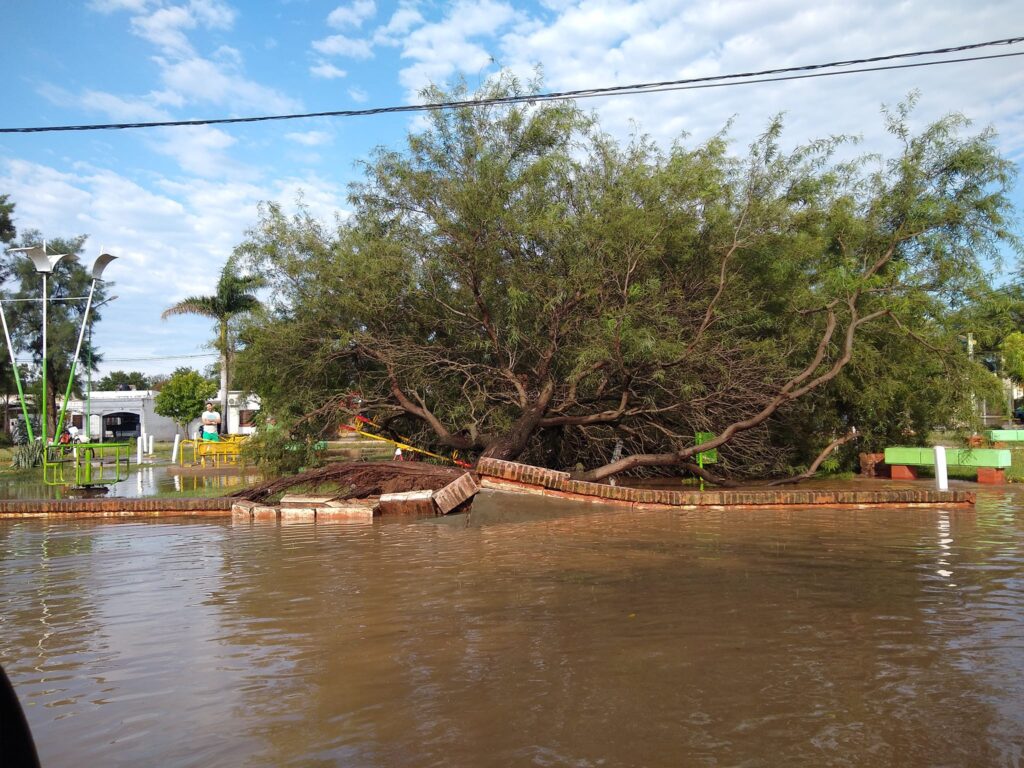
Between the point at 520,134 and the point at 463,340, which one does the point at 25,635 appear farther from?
the point at 520,134

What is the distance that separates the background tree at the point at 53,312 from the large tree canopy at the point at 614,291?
33195 millimetres

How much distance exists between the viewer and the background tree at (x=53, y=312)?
43.2 metres

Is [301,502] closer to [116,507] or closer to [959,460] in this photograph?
[116,507]

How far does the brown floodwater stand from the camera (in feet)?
11.9

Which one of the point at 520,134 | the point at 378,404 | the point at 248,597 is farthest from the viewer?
the point at 378,404

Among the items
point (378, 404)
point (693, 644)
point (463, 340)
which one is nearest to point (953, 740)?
point (693, 644)

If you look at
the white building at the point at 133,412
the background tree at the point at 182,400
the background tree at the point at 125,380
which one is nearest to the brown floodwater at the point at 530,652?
the background tree at the point at 182,400

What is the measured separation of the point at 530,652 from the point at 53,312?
48.5m

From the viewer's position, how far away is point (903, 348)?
1568 cm

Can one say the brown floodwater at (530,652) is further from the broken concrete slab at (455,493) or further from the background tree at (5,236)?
the background tree at (5,236)

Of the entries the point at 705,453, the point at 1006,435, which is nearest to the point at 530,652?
the point at 705,453

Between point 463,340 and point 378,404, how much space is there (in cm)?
233

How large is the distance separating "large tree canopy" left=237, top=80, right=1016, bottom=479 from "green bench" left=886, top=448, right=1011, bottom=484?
0.91 m

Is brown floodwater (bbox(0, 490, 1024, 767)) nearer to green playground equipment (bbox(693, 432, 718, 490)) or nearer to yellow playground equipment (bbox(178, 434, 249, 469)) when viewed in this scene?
green playground equipment (bbox(693, 432, 718, 490))
